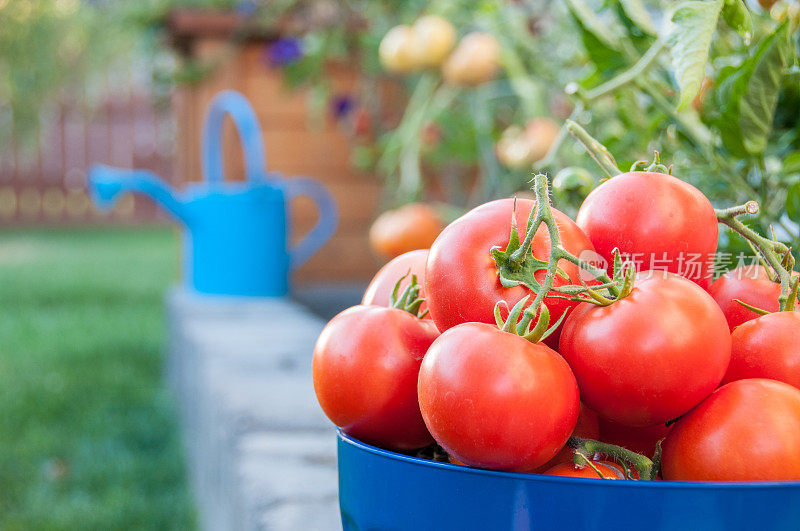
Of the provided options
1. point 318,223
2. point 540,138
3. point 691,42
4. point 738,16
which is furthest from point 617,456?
point 318,223

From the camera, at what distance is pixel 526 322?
40 centimetres

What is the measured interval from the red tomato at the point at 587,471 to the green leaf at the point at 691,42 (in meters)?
0.21

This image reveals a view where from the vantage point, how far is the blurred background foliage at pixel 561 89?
2.35 feet

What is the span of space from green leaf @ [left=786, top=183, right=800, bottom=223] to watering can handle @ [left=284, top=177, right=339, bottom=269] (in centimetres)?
187

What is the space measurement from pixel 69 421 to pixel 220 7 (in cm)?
141

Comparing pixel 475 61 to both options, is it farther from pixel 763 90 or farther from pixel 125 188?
pixel 125 188

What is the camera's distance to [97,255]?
5.77 meters

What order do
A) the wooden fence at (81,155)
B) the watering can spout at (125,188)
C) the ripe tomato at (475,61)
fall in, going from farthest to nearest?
the wooden fence at (81,155), the watering can spout at (125,188), the ripe tomato at (475,61)

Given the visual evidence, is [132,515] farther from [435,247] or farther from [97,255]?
[97,255]

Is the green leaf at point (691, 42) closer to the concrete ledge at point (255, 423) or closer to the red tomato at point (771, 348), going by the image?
the red tomato at point (771, 348)

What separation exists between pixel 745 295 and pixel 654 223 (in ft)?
0.24

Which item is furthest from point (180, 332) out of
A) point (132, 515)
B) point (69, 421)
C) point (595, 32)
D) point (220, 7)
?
point (595, 32)

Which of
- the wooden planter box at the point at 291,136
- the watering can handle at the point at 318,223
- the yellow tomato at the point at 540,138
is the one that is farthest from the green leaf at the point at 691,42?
the wooden planter box at the point at 291,136

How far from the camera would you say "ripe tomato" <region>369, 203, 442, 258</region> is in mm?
1604
